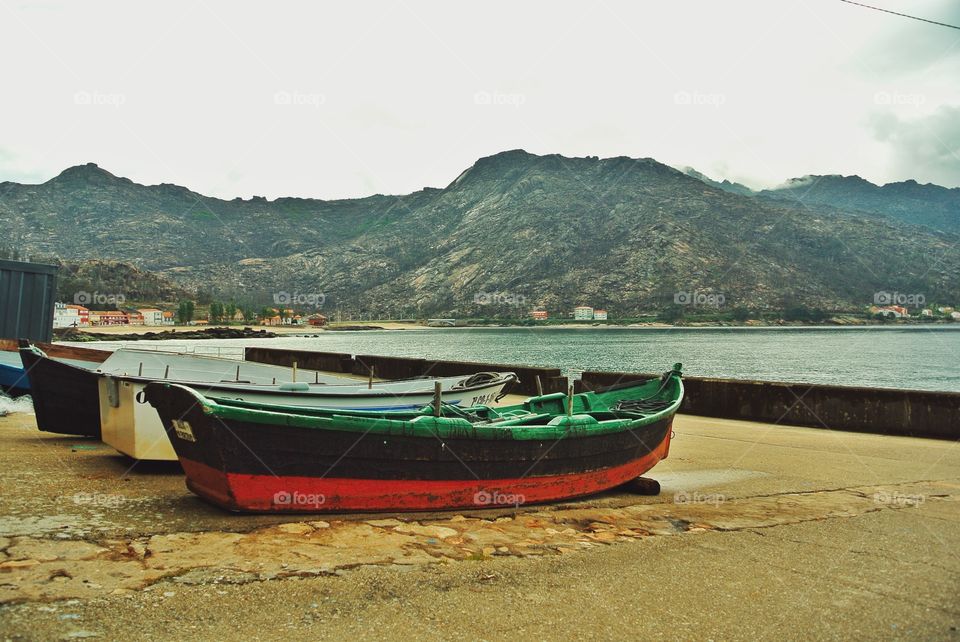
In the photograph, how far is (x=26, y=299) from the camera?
18.0 meters

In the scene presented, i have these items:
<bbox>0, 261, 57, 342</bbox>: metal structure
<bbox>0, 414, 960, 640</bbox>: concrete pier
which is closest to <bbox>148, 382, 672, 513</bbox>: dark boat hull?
<bbox>0, 414, 960, 640</bbox>: concrete pier

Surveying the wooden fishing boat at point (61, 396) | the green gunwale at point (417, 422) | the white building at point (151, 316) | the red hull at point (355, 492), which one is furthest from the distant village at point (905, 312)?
the wooden fishing boat at point (61, 396)

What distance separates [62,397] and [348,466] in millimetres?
6756

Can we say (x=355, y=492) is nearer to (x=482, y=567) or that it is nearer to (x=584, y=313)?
(x=482, y=567)

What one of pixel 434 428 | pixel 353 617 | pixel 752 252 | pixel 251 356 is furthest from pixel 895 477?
pixel 752 252

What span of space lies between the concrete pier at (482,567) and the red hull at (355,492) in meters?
0.13

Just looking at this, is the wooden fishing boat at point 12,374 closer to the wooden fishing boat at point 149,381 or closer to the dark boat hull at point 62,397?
the wooden fishing boat at point 149,381

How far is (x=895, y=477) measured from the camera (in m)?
8.96

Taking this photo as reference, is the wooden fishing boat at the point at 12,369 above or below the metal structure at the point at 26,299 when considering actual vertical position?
below

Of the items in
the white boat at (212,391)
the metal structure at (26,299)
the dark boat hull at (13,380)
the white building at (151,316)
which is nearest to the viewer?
the white boat at (212,391)

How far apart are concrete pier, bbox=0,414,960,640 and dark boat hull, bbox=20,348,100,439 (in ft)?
7.02

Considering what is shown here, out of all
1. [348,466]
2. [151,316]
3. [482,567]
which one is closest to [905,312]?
[151,316]

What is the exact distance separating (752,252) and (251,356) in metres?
151

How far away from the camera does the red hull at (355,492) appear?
18.8 ft
